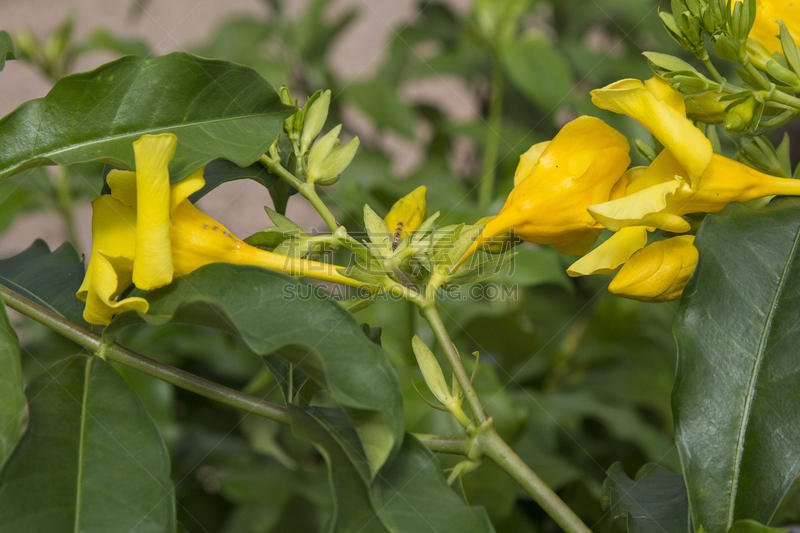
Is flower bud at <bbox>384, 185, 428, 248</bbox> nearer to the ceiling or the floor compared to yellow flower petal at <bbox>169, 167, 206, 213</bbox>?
nearer to the floor

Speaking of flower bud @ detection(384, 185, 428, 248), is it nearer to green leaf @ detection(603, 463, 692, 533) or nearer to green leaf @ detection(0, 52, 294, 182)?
green leaf @ detection(0, 52, 294, 182)

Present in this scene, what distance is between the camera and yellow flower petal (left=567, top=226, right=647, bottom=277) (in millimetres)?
298

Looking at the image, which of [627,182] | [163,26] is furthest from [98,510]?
[163,26]

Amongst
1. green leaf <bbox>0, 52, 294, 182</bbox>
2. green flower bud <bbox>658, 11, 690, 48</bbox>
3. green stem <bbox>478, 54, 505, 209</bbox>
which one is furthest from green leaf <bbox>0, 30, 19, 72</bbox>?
green stem <bbox>478, 54, 505, 209</bbox>

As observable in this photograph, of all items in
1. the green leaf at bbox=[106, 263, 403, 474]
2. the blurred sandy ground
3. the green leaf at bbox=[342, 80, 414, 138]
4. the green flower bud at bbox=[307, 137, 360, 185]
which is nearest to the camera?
the green leaf at bbox=[106, 263, 403, 474]

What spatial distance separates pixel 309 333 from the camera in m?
0.26

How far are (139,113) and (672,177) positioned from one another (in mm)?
276

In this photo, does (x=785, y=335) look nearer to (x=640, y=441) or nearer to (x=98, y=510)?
(x=98, y=510)

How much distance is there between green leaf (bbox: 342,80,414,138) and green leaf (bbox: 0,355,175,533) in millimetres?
741

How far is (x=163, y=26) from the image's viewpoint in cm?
159

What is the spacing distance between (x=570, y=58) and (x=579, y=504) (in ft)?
2.56

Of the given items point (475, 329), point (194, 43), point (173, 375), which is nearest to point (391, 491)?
point (173, 375)

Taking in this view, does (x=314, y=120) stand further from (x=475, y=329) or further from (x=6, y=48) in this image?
(x=475, y=329)

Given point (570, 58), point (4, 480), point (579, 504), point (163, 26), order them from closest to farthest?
point (4, 480), point (579, 504), point (570, 58), point (163, 26)
